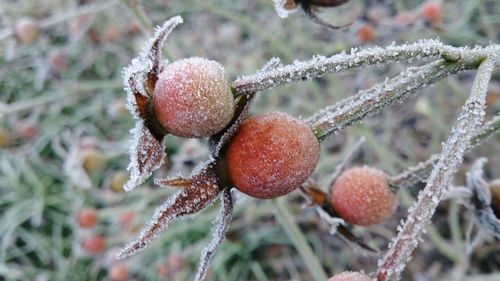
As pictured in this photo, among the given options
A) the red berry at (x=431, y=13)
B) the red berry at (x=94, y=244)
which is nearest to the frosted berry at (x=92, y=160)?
the red berry at (x=94, y=244)

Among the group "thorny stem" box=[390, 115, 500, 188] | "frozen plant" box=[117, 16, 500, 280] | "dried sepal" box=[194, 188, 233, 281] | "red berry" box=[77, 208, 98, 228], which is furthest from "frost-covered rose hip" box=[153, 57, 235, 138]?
"red berry" box=[77, 208, 98, 228]

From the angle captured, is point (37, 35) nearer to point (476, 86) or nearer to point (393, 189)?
point (393, 189)

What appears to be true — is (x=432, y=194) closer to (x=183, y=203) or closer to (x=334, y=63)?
(x=334, y=63)

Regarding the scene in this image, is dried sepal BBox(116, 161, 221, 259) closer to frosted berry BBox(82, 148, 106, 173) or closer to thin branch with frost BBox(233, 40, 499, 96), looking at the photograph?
thin branch with frost BBox(233, 40, 499, 96)

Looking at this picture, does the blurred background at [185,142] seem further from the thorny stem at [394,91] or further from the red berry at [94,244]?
the thorny stem at [394,91]

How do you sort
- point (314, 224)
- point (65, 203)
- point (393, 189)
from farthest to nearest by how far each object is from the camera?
1. point (65, 203)
2. point (314, 224)
3. point (393, 189)

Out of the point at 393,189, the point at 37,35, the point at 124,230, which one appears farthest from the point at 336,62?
the point at 37,35
